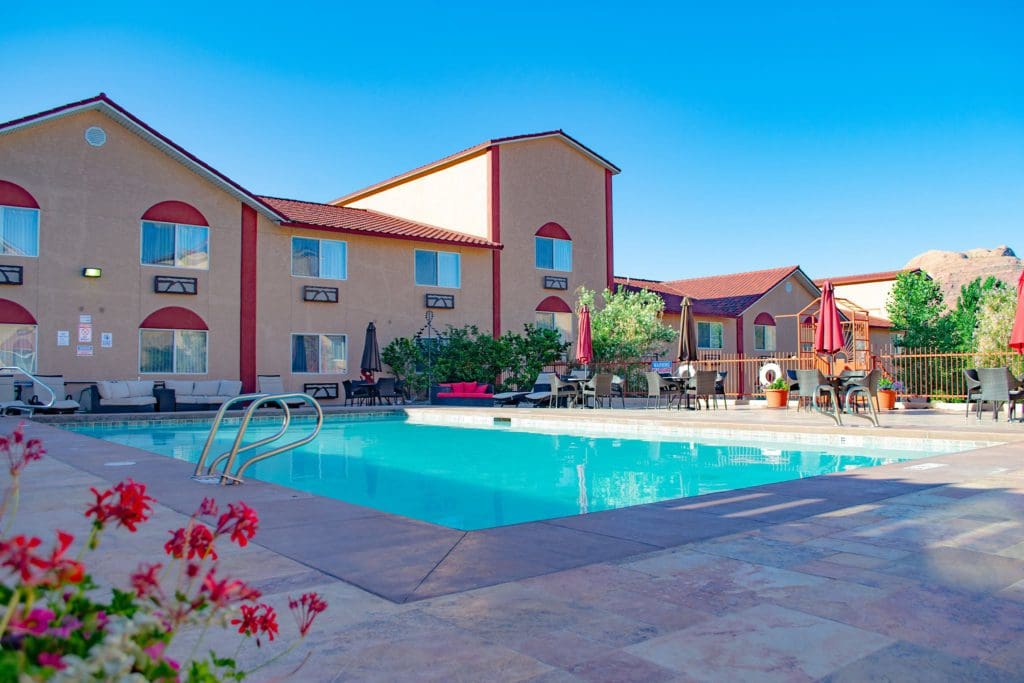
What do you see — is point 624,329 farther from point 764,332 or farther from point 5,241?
point 5,241

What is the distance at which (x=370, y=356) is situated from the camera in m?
19.2

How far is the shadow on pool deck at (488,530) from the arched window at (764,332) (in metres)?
23.2

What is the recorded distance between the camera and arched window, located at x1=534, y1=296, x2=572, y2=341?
23.9 m

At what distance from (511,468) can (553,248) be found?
52.4 feet

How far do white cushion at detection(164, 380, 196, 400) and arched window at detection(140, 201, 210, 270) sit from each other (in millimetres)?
2703

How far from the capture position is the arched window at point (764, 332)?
2911 cm

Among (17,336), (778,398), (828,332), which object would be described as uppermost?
(17,336)

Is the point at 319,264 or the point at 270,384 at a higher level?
the point at 319,264

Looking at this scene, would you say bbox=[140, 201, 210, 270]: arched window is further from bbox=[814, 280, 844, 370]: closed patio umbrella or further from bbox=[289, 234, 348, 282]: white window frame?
bbox=[814, 280, 844, 370]: closed patio umbrella

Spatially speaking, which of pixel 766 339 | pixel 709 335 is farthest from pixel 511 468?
pixel 766 339

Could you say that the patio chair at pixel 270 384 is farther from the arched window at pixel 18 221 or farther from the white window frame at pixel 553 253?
the white window frame at pixel 553 253

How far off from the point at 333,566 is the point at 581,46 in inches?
713

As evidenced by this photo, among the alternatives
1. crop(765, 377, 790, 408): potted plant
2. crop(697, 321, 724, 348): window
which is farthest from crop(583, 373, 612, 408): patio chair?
crop(697, 321, 724, 348): window

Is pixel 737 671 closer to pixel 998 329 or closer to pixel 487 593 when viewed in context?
pixel 487 593
